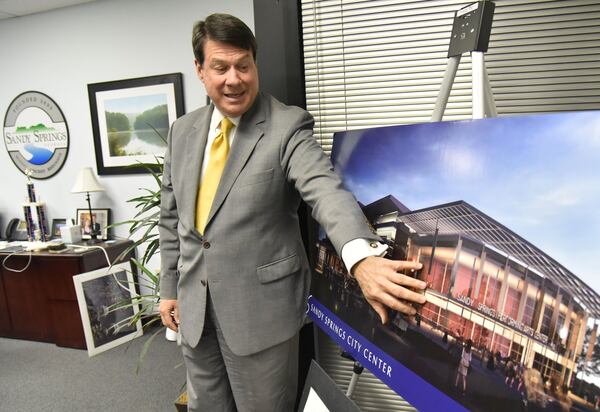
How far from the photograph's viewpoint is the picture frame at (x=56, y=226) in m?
3.48

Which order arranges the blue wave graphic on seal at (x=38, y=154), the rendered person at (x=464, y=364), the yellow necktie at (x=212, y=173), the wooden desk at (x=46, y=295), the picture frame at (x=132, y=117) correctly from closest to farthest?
the rendered person at (x=464, y=364)
the yellow necktie at (x=212, y=173)
the wooden desk at (x=46, y=295)
the picture frame at (x=132, y=117)
the blue wave graphic on seal at (x=38, y=154)

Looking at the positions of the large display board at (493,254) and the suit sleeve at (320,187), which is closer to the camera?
the large display board at (493,254)

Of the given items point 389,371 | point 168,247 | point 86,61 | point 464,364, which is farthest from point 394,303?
point 86,61

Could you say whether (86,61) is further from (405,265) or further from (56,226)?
(405,265)

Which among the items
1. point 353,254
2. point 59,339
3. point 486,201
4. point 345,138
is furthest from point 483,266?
point 59,339

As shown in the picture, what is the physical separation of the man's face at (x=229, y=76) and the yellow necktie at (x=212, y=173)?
0.08 meters

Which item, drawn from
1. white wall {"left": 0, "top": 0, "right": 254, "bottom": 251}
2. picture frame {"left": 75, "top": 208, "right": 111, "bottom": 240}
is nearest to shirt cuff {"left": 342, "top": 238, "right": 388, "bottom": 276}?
white wall {"left": 0, "top": 0, "right": 254, "bottom": 251}

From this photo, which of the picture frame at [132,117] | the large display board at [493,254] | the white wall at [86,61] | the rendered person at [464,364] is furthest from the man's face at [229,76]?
the picture frame at [132,117]

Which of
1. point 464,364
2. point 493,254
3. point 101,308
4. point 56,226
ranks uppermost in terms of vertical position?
point 493,254

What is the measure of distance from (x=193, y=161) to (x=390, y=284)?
75cm

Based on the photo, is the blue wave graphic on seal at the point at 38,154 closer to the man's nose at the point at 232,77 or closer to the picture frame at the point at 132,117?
the picture frame at the point at 132,117

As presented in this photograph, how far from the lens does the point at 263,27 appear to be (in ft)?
5.10

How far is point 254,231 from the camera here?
1.11 meters

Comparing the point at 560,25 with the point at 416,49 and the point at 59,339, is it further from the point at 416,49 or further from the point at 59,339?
the point at 59,339
